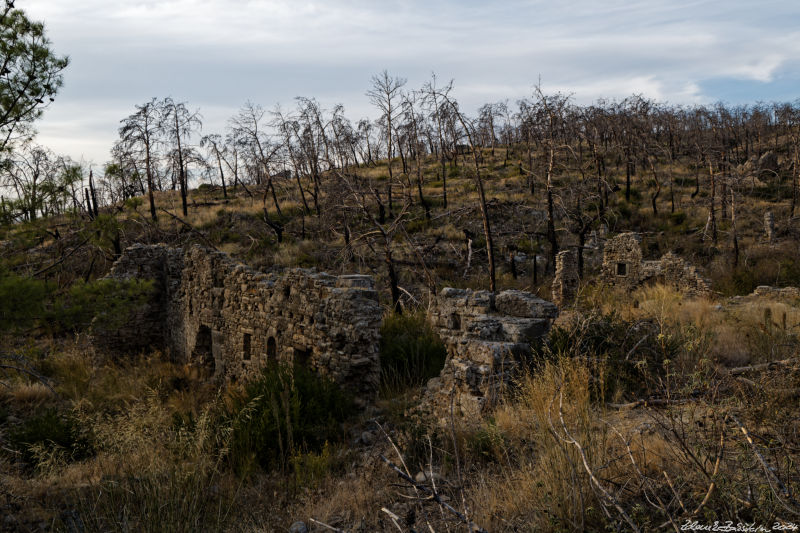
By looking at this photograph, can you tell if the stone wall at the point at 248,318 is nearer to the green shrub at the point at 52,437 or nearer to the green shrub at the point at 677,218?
the green shrub at the point at 52,437

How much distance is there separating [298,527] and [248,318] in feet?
20.0

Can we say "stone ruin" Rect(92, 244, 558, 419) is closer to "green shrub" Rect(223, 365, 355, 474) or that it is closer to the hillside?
the hillside

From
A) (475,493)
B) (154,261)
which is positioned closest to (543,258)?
(154,261)

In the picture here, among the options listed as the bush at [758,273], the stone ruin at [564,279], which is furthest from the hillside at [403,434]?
the bush at [758,273]

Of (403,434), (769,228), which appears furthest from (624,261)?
(403,434)

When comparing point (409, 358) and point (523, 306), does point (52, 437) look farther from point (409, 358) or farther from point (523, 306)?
point (523, 306)

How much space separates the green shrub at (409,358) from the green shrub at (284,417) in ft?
3.85

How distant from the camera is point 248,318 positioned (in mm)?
9617

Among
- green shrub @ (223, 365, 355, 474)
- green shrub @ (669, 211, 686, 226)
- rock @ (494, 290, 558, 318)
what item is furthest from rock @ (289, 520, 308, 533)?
green shrub @ (669, 211, 686, 226)

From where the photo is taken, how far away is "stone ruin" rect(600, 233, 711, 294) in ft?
54.9

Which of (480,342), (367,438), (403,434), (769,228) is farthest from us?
(769,228)

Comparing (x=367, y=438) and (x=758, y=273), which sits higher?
(x=367, y=438)

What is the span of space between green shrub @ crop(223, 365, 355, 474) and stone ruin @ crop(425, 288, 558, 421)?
131 centimetres

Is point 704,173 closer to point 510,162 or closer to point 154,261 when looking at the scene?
point 510,162
